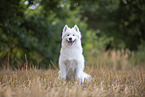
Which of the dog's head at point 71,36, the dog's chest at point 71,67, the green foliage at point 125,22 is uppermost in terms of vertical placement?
the green foliage at point 125,22

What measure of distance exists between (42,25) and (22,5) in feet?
5.50

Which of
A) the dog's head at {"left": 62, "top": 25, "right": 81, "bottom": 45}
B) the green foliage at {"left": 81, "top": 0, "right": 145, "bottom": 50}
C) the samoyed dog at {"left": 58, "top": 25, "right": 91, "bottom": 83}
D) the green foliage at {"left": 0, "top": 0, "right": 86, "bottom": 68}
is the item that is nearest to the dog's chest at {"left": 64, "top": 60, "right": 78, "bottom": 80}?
the samoyed dog at {"left": 58, "top": 25, "right": 91, "bottom": 83}

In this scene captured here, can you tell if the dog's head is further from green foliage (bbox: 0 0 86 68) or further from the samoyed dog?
green foliage (bbox: 0 0 86 68)

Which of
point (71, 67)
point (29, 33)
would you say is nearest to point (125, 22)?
point (29, 33)

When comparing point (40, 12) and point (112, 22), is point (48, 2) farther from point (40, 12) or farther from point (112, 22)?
point (112, 22)

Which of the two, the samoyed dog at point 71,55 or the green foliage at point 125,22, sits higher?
the green foliage at point 125,22

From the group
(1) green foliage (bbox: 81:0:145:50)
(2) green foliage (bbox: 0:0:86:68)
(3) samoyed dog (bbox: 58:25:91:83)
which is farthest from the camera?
(1) green foliage (bbox: 81:0:145:50)

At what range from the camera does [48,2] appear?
27.0ft

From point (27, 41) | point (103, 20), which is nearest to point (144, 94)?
point (27, 41)

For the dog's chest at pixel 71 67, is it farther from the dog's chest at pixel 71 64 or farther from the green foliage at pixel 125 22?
the green foliage at pixel 125 22

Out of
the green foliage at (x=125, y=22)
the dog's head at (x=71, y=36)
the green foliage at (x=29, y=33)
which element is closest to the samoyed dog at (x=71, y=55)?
the dog's head at (x=71, y=36)

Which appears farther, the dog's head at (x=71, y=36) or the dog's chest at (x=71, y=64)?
the dog's chest at (x=71, y=64)

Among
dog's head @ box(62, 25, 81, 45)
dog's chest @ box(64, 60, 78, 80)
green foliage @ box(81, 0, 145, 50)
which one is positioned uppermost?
green foliage @ box(81, 0, 145, 50)

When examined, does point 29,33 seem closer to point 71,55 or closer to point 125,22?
point 71,55
